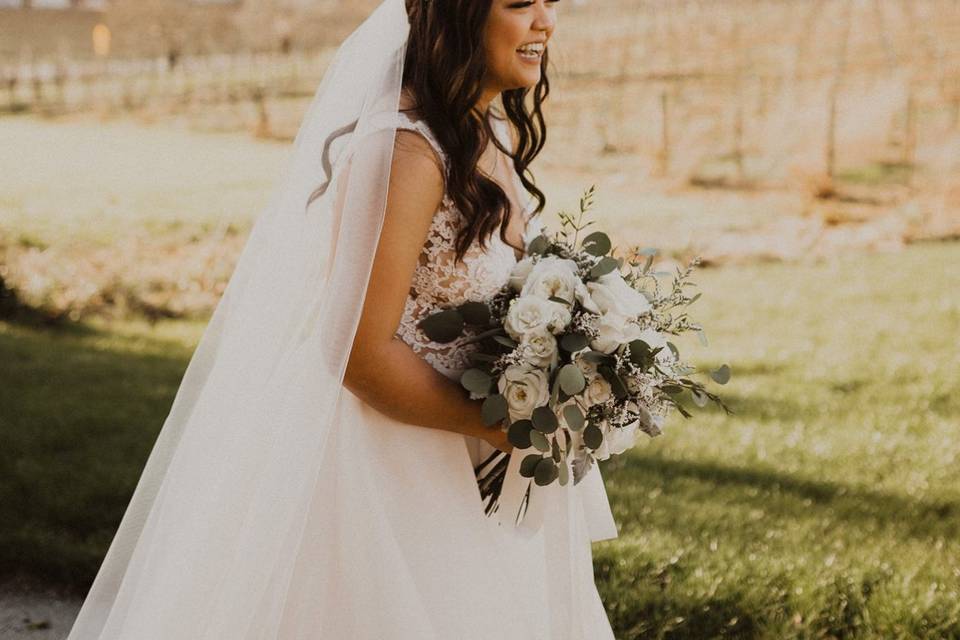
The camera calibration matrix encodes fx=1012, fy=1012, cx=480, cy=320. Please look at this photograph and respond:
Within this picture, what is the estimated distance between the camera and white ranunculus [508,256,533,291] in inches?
87.6

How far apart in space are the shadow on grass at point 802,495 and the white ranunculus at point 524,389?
2.39 m

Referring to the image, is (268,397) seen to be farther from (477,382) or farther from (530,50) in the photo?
(530,50)

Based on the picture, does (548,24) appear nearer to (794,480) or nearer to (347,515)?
(347,515)

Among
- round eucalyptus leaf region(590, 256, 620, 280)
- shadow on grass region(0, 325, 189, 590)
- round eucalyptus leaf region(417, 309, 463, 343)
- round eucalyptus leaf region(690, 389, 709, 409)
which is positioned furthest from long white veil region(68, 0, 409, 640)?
shadow on grass region(0, 325, 189, 590)

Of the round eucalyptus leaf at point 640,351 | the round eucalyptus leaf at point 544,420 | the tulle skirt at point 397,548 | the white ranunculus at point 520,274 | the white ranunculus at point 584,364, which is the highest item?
the white ranunculus at point 520,274

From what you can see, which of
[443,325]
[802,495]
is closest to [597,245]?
[443,325]

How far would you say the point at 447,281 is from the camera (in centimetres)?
218

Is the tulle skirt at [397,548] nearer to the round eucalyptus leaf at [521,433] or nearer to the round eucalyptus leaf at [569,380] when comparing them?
the round eucalyptus leaf at [521,433]

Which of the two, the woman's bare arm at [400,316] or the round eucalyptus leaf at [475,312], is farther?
the round eucalyptus leaf at [475,312]

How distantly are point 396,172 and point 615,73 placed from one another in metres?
10.1

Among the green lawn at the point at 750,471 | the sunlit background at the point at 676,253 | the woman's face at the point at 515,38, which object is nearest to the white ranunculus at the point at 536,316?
the woman's face at the point at 515,38

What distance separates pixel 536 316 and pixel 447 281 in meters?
0.24

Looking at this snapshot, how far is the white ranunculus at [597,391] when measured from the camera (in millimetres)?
2072

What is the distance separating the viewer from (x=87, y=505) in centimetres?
419
